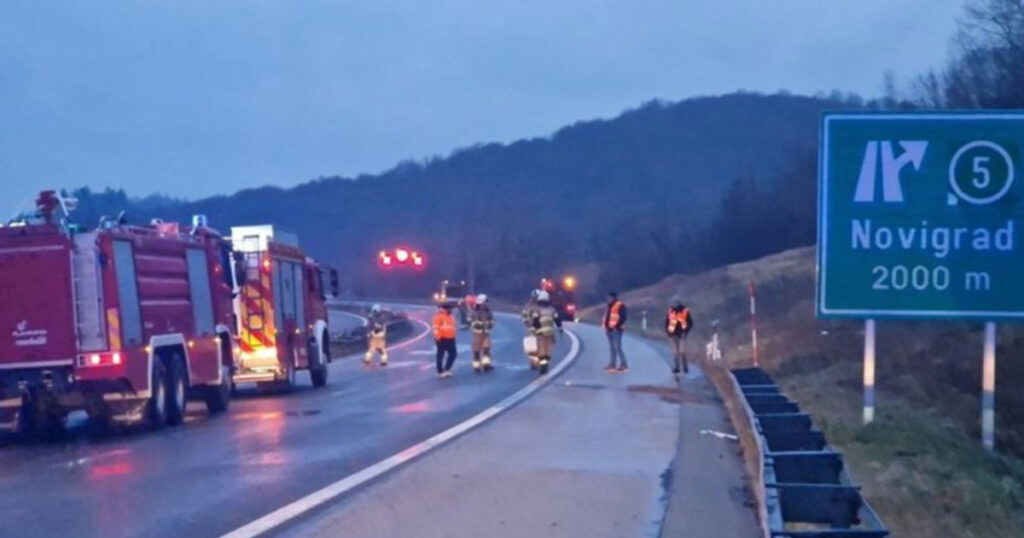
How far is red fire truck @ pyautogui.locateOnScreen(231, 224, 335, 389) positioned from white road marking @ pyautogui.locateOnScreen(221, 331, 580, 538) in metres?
5.71

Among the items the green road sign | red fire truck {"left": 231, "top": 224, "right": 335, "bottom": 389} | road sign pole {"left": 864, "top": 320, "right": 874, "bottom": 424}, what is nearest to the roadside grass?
road sign pole {"left": 864, "top": 320, "right": 874, "bottom": 424}

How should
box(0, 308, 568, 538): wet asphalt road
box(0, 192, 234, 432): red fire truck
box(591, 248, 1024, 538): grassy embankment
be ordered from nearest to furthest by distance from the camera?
box(0, 308, 568, 538): wet asphalt road → box(591, 248, 1024, 538): grassy embankment → box(0, 192, 234, 432): red fire truck

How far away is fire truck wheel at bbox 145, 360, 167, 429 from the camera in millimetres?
19953

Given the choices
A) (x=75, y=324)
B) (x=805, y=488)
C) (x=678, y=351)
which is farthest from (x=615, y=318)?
(x=805, y=488)

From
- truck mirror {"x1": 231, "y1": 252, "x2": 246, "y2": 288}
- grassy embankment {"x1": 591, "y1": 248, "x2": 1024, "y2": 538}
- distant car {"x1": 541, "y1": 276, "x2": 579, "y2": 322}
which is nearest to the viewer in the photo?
grassy embankment {"x1": 591, "y1": 248, "x2": 1024, "y2": 538}

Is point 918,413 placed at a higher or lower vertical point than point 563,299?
lower

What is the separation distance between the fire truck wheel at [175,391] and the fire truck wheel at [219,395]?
70.8 inches

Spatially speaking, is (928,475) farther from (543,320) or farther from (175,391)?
(543,320)

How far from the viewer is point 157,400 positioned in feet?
66.4

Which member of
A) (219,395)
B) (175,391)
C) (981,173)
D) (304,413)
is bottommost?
(304,413)

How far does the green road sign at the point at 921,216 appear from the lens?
55.1 feet

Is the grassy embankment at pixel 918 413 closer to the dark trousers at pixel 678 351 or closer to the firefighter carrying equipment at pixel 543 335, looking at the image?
the dark trousers at pixel 678 351

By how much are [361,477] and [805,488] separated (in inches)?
214

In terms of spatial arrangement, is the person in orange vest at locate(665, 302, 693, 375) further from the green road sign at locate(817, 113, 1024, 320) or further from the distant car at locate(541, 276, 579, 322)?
the distant car at locate(541, 276, 579, 322)
